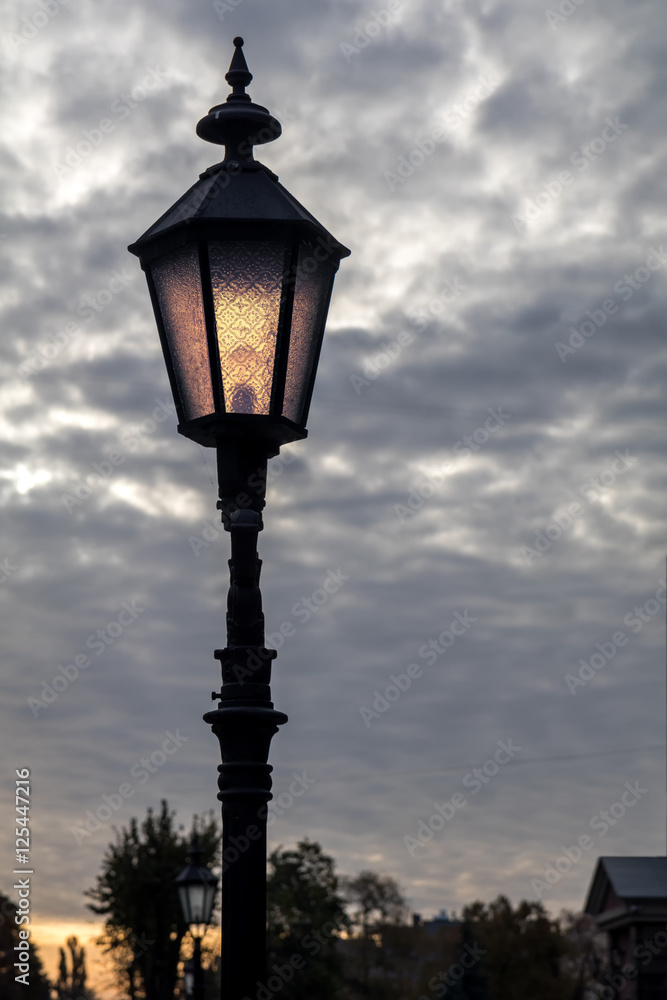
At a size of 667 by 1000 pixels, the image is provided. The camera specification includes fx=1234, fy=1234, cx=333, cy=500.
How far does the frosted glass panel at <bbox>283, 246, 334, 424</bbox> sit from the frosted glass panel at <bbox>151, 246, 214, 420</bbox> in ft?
1.08

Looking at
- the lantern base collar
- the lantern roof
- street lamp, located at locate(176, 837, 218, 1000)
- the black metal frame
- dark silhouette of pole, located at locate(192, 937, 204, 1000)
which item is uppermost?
the lantern roof

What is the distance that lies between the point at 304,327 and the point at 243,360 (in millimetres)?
297

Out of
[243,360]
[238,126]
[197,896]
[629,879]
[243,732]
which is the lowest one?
[197,896]

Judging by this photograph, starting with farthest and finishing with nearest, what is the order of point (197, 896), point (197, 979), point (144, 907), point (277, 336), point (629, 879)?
1. point (144, 907)
2. point (629, 879)
3. point (197, 896)
4. point (197, 979)
5. point (277, 336)

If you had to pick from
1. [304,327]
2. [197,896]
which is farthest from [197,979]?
[304,327]

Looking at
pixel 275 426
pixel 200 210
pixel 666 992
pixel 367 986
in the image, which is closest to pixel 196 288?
pixel 200 210

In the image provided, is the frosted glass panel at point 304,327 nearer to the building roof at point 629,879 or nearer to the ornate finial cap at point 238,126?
the ornate finial cap at point 238,126

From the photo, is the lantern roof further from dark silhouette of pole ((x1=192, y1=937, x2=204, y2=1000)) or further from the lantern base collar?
dark silhouette of pole ((x1=192, y1=937, x2=204, y2=1000))

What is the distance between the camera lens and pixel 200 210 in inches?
187

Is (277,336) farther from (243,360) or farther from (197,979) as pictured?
(197,979)

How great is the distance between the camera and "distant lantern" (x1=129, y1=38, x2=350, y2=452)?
4680 millimetres

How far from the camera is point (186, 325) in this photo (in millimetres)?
4762

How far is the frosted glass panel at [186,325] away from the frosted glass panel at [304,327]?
1.08 feet

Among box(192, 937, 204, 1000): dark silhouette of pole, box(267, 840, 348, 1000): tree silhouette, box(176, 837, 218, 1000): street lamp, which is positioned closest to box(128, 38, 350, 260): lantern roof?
box(192, 937, 204, 1000): dark silhouette of pole
